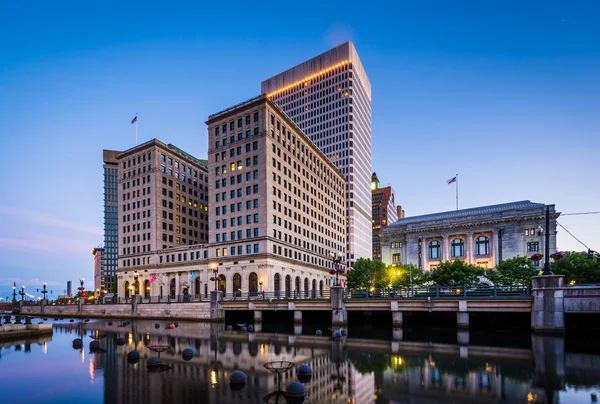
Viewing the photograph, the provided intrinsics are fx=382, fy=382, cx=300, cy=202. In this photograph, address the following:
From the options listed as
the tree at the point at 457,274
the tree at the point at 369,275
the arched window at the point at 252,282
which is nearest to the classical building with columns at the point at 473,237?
the tree at the point at 369,275

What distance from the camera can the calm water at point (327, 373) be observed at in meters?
16.0

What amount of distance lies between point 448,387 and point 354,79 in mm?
145089

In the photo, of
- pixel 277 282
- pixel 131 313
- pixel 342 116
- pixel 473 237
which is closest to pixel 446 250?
pixel 473 237

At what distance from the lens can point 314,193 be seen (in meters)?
104

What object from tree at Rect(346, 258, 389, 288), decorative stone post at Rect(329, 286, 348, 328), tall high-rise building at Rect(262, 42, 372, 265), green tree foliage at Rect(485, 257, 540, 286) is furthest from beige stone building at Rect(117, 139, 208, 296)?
green tree foliage at Rect(485, 257, 540, 286)

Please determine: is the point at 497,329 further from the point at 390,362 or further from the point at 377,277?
the point at 377,277

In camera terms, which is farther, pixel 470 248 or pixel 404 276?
pixel 470 248

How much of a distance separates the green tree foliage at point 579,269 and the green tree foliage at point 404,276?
22.5 meters

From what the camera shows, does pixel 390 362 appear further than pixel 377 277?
No

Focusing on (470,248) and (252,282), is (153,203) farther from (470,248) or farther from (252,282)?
(470,248)

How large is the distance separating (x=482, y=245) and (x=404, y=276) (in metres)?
23.6

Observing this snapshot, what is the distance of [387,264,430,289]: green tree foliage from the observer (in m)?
76.4

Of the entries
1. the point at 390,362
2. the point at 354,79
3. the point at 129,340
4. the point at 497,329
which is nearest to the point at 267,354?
the point at 390,362

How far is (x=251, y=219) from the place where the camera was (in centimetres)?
7819
